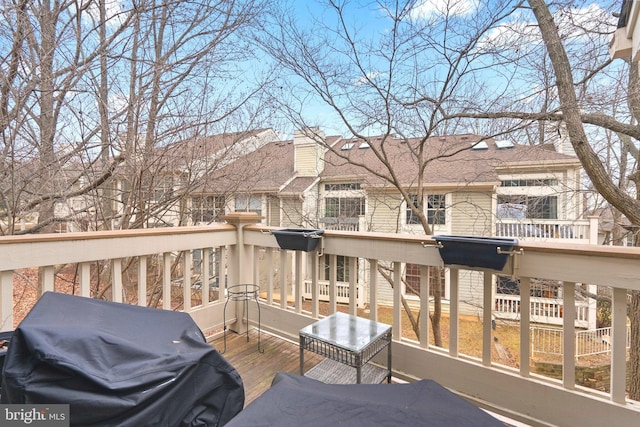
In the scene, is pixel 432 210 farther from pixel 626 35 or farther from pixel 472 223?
pixel 626 35

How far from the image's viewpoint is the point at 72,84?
11.6 feet

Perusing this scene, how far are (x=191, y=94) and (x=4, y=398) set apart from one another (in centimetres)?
400

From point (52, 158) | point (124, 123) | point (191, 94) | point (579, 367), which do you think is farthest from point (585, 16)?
point (52, 158)

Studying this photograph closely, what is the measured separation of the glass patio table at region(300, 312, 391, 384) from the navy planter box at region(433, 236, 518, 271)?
0.59 metres

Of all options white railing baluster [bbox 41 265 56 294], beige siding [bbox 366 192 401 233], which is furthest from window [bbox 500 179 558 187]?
white railing baluster [bbox 41 265 56 294]

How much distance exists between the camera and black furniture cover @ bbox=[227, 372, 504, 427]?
882 mm

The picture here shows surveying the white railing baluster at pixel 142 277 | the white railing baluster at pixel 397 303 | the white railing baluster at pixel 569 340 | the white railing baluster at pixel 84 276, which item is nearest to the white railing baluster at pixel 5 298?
the white railing baluster at pixel 84 276

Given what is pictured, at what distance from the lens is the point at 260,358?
99.5 inches

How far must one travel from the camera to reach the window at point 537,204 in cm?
585

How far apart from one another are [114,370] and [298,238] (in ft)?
5.23

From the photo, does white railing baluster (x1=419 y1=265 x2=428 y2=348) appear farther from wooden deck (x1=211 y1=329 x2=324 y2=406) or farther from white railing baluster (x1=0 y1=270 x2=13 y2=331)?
white railing baluster (x1=0 y1=270 x2=13 y2=331)

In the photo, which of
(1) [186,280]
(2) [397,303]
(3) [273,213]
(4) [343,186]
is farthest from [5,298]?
(3) [273,213]

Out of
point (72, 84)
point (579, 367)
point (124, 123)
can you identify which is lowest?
point (579, 367)

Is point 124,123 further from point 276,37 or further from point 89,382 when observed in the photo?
point 89,382
